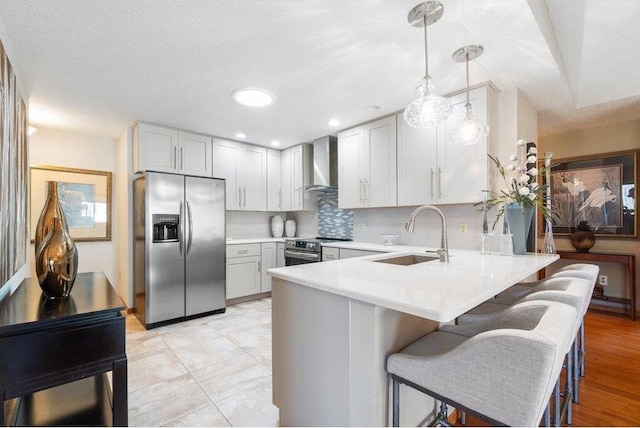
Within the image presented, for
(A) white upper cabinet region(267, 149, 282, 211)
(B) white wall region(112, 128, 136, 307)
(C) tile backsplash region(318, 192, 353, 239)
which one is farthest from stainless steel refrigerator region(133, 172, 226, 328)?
(C) tile backsplash region(318, 192, 353, 239)

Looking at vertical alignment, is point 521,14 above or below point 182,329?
above

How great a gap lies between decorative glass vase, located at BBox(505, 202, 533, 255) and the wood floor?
101 cm

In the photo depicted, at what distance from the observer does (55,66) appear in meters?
2.20

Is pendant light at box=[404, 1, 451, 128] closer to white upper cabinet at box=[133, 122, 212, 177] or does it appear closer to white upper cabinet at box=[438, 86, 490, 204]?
white upper cabinet at box=[438, 86, 490, 204]

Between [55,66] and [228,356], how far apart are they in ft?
8.62

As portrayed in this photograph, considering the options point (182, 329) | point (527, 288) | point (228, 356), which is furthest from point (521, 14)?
point (182, 329)

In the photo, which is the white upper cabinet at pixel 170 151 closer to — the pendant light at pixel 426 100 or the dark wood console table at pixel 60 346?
the dark wood console table at pixel 60 346

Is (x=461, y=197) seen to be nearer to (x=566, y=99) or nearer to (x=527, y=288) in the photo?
(x=527, y=288)

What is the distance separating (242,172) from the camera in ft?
14.2

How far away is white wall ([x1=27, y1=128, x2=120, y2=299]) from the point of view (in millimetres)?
3572

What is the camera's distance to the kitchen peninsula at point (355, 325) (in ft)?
3.73

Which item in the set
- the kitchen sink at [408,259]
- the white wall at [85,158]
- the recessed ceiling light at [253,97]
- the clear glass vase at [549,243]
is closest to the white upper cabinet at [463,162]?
the clear glass vase at [549,243]

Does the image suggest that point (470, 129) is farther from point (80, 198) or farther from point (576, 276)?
point (80, 198)

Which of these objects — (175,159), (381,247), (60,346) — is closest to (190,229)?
(175,159)
